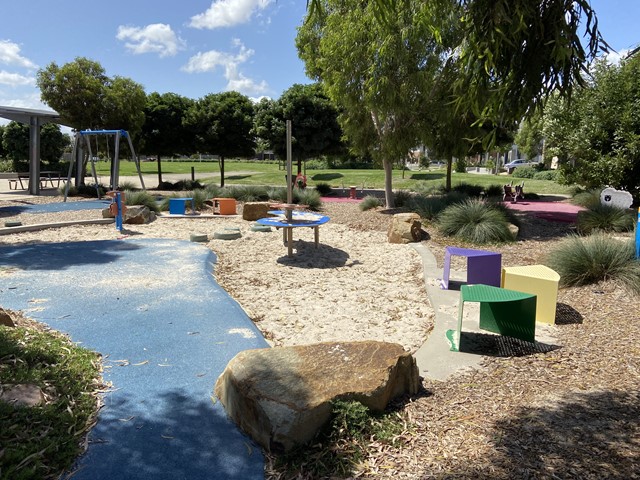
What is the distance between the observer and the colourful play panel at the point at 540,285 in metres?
5.61

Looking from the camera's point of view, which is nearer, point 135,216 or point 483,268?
point 483,268

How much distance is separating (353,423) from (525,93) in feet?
8.40

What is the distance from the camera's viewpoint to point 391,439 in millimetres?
3066

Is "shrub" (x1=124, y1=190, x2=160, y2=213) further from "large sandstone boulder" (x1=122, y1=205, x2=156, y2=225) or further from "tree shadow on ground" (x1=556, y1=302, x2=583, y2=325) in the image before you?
"tree shadow on ground" (x1=556, y1=302, x2=583, y2=325)

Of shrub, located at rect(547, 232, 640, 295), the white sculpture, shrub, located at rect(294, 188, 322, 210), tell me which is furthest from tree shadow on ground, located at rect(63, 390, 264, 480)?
shrub, located at rect(294, 188, 322, 210)

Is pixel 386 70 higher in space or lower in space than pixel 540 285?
higher

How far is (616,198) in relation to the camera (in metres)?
11.9

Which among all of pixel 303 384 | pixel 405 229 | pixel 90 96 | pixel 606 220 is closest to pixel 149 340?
pixel 303 384

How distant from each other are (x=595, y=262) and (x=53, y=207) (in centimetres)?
1615

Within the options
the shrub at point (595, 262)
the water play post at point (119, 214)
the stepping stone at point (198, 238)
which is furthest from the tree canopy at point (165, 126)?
the shrub at point (595, 262)

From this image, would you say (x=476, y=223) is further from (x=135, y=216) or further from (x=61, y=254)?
(x=135, y=216)

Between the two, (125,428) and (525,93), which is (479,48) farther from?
(125,428)

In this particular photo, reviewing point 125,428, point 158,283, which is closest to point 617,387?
point 125,428

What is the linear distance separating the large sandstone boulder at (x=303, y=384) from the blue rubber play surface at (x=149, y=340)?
17 cm
